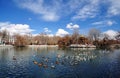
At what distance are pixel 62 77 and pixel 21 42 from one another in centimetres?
10997

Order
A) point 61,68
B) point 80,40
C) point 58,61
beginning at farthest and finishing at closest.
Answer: point 80,40
point 58,61
point 61,68

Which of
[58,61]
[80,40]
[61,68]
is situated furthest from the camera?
[80,40]

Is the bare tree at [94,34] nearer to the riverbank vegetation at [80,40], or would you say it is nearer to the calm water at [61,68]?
the riverbank vegetation at [80,40]

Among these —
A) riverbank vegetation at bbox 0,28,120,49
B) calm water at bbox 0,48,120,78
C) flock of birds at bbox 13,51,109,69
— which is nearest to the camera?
calm water at bbox 0,48,120,78

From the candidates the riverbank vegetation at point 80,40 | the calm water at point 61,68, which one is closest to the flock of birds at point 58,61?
the calm water at point 61,68

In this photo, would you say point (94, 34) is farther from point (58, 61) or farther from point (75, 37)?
point (58, 61)

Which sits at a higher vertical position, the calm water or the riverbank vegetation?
the riverbank vegetation

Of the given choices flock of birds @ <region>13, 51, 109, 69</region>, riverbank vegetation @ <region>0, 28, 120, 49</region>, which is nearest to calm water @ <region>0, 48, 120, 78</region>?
flock of birds @ <region>13, 51, 109, 69</region>

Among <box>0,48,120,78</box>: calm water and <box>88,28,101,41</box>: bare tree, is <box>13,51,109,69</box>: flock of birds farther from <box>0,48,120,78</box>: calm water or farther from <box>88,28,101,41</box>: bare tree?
<box>88,28,101,41</box>: bare tree

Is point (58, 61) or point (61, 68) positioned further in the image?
point (58, 61)

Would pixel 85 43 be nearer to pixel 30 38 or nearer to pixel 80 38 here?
pixel 80 38

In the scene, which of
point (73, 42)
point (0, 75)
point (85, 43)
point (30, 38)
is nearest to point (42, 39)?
point (30, 38)

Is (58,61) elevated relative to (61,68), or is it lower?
elevated

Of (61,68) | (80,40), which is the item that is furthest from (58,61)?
(80,40)
